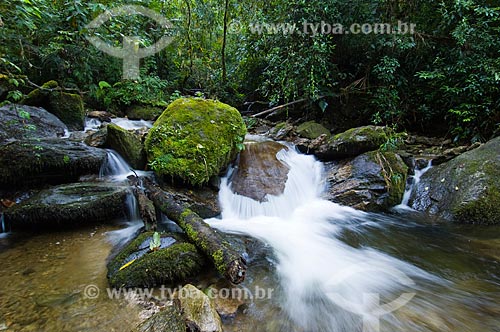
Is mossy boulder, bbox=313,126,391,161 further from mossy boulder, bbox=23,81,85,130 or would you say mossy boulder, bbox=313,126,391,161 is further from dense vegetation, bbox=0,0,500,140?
mossy boulder, bbox=23,81,85,130

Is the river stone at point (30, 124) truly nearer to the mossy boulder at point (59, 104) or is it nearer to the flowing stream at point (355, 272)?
the mossy boulder at point (59, 104)

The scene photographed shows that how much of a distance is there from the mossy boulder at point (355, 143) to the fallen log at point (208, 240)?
3967mm

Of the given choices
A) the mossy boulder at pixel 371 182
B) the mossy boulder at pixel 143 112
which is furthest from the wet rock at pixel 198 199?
the mossy boulder at pixel 143 112

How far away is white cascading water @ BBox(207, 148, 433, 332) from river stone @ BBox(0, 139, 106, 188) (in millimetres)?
2340

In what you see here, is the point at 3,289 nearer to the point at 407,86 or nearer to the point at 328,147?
the point at 328,147

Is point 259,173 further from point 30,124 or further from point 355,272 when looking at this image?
point 30,124

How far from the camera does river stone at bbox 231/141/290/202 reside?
519cm

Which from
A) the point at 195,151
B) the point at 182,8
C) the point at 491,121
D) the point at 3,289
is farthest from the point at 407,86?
the point at 3,289

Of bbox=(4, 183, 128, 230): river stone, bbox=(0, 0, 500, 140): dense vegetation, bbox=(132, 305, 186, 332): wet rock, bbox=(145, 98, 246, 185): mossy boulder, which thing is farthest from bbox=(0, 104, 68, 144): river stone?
bbox=(132, 305, 186, 332): wet rock

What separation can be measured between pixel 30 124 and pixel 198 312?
604 cm

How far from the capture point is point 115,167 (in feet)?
15.5

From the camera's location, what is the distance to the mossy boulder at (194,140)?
4.41 metres

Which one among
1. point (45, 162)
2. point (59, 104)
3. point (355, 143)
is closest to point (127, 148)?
point (45, 162)

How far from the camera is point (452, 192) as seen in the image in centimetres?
475
